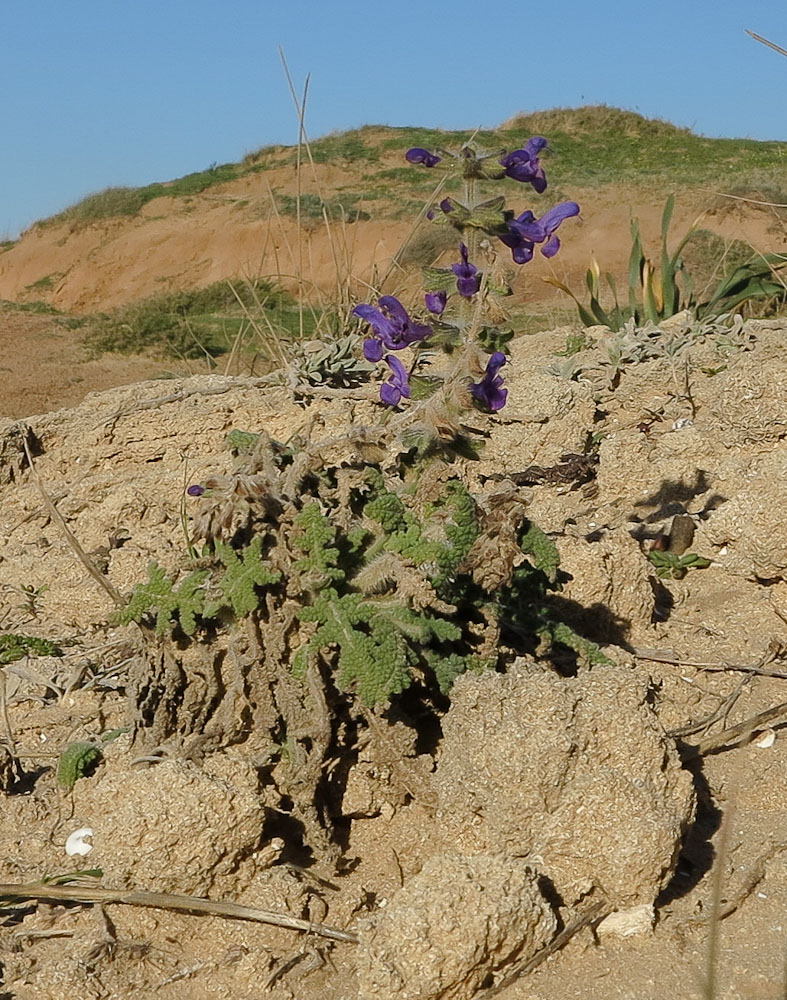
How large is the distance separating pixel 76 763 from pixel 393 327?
1256 mm

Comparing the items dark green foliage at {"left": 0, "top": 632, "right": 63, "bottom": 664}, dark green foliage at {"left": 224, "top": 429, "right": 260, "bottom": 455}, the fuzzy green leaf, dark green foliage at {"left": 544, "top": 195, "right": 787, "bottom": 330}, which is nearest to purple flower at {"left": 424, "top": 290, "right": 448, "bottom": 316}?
dark green foliage at {"left": 224, "top": 429, "right": 260, "bottom": 455}

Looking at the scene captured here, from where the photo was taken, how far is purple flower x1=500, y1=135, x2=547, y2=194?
2.54 meters

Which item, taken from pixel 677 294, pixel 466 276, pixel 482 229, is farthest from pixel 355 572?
pixel 677 294

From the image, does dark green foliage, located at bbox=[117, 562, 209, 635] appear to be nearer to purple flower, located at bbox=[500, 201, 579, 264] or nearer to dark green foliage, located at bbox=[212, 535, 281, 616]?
dark green foliage, located at bbox=[212, 535, 281, 616]

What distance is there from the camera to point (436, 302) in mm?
2703

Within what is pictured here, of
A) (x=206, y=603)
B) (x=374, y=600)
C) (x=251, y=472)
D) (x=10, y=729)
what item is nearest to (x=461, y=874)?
(x=374, y=600)

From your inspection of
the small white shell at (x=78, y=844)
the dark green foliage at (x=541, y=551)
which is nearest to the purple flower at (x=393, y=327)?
the dark green foliage at (x=541, y=551)

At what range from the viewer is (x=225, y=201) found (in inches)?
1246

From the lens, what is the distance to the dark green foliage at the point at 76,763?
2.61 m

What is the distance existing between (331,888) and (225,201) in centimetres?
3100

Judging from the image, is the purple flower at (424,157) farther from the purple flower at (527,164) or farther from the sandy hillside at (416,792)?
the sandy hillside at (416,792)

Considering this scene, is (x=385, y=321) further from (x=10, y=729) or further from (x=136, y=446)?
(x=136, y=446)

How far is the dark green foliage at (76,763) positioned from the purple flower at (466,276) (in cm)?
137

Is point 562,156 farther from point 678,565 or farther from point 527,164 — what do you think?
point 527,164
